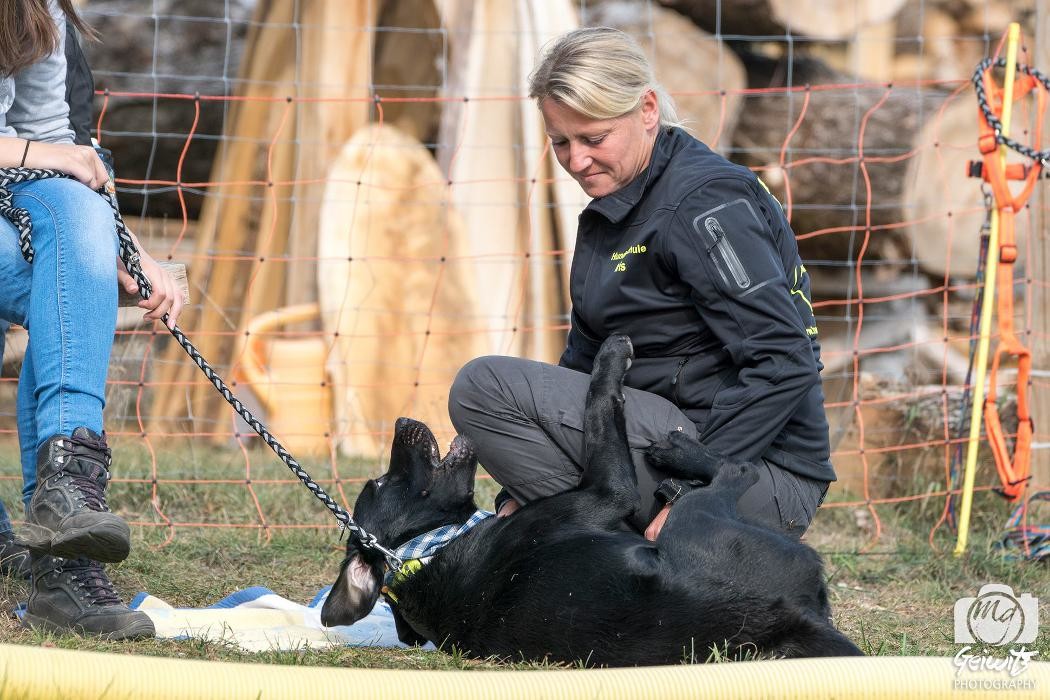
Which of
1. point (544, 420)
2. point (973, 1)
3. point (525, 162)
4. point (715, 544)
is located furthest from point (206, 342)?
point (973, 1)

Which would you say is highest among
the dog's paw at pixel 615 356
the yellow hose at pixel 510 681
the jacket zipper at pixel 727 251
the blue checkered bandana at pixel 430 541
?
the jacket zipper at pixel 727 251

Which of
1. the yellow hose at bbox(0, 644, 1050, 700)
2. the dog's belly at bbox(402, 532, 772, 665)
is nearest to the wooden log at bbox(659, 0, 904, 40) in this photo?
the dog's belly at bbox(402, 532, 772, 665)

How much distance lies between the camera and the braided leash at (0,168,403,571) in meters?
2.53

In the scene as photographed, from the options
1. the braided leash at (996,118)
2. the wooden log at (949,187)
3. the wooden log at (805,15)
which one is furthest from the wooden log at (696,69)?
the braided leash at (996,118)

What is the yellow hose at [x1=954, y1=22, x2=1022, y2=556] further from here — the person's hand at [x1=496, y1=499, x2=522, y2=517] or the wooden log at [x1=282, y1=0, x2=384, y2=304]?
the wooden log at [x1=282, y1=0, x2=384, y2=304]

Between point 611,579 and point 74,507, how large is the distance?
1.14m

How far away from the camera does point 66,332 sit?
8.14ft

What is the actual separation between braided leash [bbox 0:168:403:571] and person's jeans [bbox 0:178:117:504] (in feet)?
0.06

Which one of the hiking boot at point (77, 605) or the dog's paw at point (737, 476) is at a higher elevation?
the dog's paw at point (737, 476)

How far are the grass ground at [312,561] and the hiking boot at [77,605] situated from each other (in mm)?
47

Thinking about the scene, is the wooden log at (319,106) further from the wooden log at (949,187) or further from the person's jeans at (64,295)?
the person's jeans at (64,295)

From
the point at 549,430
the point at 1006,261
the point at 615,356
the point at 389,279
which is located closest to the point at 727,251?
the point at 615,356

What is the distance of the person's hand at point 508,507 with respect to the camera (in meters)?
2.85

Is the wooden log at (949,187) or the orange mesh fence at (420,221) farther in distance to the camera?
the wooden log at (949,187)
